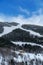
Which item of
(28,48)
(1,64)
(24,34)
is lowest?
(1,64)

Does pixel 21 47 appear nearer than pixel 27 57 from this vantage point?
No

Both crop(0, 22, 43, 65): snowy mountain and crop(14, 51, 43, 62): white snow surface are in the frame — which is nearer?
crop(0, 22, 43, 65): snowy mountain

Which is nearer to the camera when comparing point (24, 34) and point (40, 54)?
point (40, 54)

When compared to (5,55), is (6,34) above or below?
above

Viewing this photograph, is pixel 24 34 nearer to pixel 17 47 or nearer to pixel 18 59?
pixel 17 47

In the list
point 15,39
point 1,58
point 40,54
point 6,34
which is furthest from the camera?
point 6,34

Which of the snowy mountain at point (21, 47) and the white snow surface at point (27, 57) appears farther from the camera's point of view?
the white snow surface at point (27, 57)

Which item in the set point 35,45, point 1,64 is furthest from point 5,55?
point 35,45

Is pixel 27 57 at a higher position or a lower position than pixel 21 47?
lower
